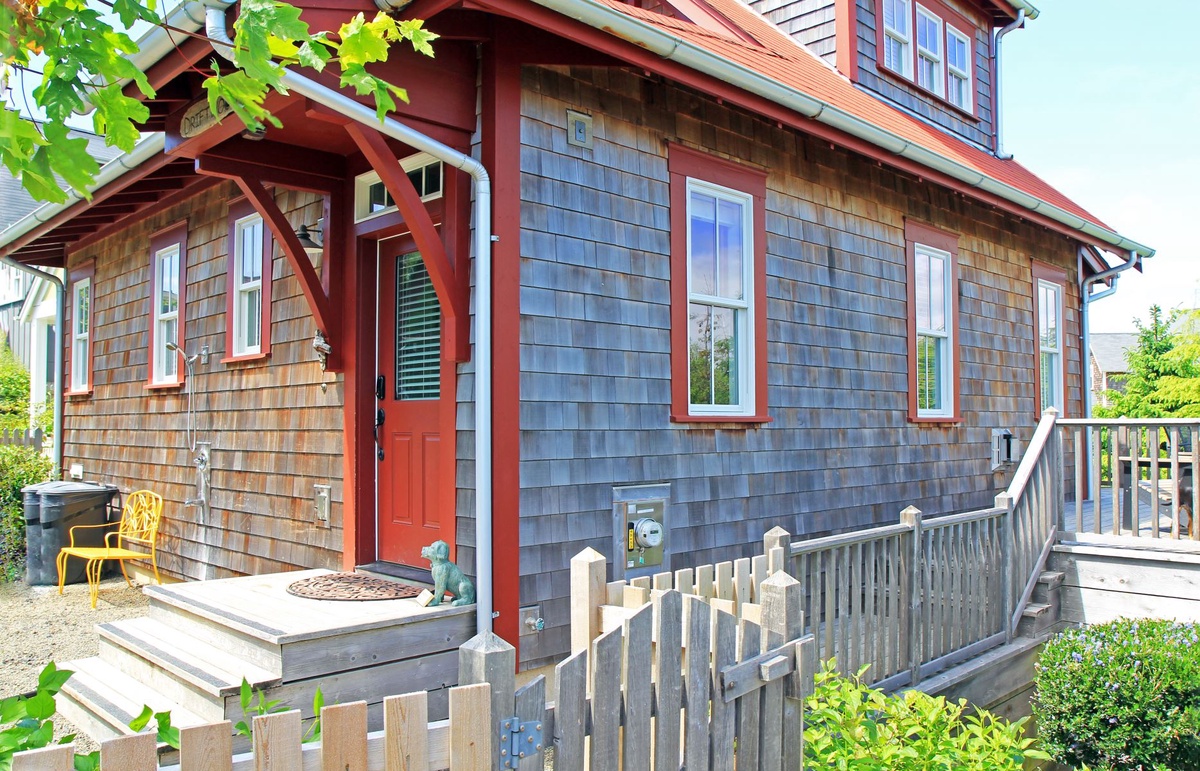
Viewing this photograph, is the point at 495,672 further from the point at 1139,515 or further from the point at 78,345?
the point at 78,345

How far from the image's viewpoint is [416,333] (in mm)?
5855

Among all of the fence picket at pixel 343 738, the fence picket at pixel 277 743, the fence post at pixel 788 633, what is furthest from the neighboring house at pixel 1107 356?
the fence picket at pixel 277 743

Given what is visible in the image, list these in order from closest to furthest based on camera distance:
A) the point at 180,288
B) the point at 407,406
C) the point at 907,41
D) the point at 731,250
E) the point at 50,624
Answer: the point at 407,406, the point at 731,250, the point at 50,624, the point at 180,288, the point at 907,41

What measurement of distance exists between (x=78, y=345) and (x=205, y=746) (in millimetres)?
11107

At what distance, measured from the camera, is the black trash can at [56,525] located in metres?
9.21

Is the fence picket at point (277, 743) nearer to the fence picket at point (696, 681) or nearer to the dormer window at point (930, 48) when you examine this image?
the fence picket at point (696, 681)

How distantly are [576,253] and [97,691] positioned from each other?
3465 millimetres

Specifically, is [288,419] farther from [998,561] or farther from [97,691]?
[998,561]

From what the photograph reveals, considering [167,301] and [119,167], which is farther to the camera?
[167,301]

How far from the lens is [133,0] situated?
83.9 inches

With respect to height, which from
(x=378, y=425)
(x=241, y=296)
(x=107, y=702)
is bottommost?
(x=107, y=702)

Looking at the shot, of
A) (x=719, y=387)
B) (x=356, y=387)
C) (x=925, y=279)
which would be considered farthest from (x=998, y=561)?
(x=356, y=387)

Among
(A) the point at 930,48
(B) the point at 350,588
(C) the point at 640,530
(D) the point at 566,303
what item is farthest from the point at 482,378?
(A) the point at 930,48

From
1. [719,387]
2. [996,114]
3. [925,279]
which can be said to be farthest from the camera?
[996,114]
